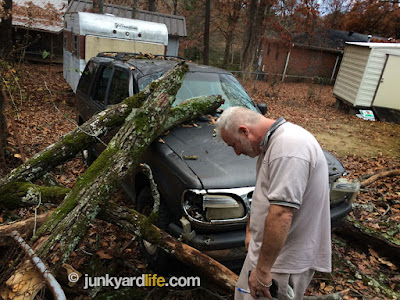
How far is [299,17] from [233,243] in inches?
855

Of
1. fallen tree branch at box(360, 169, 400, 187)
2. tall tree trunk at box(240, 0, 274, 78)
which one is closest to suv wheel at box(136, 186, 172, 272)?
fallen tree branch at box(360, 169, 400, 187)

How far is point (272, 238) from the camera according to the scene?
1.62 metres

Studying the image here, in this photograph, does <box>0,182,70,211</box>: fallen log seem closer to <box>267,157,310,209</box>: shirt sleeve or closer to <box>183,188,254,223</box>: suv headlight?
<box>183,188,254,223</box>: suv headlight

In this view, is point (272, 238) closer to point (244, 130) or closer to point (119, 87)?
point (244, 130)

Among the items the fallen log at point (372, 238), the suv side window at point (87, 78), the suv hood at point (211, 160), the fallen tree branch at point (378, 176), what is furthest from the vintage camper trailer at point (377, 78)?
the suv side window at point (87, 78)

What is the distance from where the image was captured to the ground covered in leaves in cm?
313

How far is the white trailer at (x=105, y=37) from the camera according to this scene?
31.7ft

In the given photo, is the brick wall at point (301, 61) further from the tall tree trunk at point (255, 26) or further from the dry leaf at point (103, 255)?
the dry leaf at point (103, 255)

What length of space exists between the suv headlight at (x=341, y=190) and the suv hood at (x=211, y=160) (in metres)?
0.11

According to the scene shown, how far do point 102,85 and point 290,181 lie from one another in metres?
4.34

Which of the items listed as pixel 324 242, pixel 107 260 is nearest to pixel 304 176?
pixel 324 242

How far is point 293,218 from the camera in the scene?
1766 millimetres

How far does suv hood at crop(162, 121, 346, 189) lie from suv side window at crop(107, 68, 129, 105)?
118 centimetres

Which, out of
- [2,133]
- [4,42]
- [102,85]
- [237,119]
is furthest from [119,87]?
[4,42]
